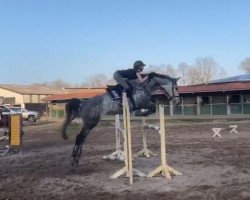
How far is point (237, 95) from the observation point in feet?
133

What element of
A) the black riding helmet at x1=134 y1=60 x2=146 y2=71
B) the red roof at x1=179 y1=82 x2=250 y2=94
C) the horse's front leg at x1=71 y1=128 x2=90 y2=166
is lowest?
the horse's front leg at x1=71 y1=128 x2=90 y2=166

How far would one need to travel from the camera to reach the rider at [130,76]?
10430mm

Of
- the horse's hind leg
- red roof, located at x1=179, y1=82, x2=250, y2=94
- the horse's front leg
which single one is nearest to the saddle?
the horse's hind leg

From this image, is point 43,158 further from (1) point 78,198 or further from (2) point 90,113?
(1) point 78,198

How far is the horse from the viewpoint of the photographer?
34.3ft

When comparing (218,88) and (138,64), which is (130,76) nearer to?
(138,64)

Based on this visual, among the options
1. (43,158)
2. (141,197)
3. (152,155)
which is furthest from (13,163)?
(141,197)

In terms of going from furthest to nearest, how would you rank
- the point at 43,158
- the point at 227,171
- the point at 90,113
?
the point at 43,158 → the point at 90,113 → the point at 227,171

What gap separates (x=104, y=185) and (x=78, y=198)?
1.28m

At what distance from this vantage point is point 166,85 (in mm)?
10453

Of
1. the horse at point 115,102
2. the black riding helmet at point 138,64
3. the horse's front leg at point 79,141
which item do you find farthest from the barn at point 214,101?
the black riding helmet at point 138,64

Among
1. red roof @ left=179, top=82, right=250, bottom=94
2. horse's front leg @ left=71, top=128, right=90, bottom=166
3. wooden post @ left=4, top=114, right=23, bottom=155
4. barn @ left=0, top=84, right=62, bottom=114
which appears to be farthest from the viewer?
barn @ left=0, top=84, right=62, bottom=114

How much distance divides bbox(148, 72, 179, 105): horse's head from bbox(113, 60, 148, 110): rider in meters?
0.24

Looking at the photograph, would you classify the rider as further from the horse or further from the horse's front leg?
the horse's front leg
